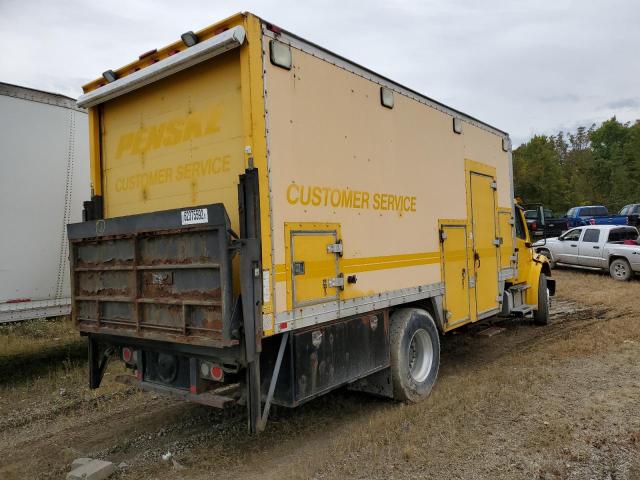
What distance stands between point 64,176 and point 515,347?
7.16 meters

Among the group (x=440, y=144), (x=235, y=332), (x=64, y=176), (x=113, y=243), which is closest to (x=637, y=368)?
(x=440, y=144)

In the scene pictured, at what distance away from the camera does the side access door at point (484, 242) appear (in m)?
A: 6.86

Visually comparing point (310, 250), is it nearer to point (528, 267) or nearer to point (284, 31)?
point (284, 31)

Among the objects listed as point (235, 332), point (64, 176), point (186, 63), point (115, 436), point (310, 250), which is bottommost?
point (115, 436)

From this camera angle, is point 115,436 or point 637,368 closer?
point 115,436

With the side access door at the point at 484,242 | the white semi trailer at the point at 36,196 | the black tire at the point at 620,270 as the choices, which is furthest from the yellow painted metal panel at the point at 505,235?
the black tire at the point at 620,270

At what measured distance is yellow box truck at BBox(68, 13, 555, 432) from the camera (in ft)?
12.2

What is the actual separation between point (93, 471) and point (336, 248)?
101 inches

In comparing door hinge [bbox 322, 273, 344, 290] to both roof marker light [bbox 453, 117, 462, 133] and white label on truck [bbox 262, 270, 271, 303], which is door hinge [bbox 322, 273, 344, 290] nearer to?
white label on truck [bbox 262, 270, 271, 303]

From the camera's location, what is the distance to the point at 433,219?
589cm

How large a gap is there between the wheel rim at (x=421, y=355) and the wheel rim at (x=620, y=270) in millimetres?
11790

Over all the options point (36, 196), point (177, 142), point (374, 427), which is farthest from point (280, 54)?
point (36, 196)

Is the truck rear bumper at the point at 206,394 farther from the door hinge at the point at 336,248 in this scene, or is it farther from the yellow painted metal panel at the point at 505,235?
the yellow painted metal panel at the point at 505,235

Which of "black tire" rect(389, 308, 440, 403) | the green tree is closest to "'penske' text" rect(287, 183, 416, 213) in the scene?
"black tire" rect(389, 308, 440, 403)
